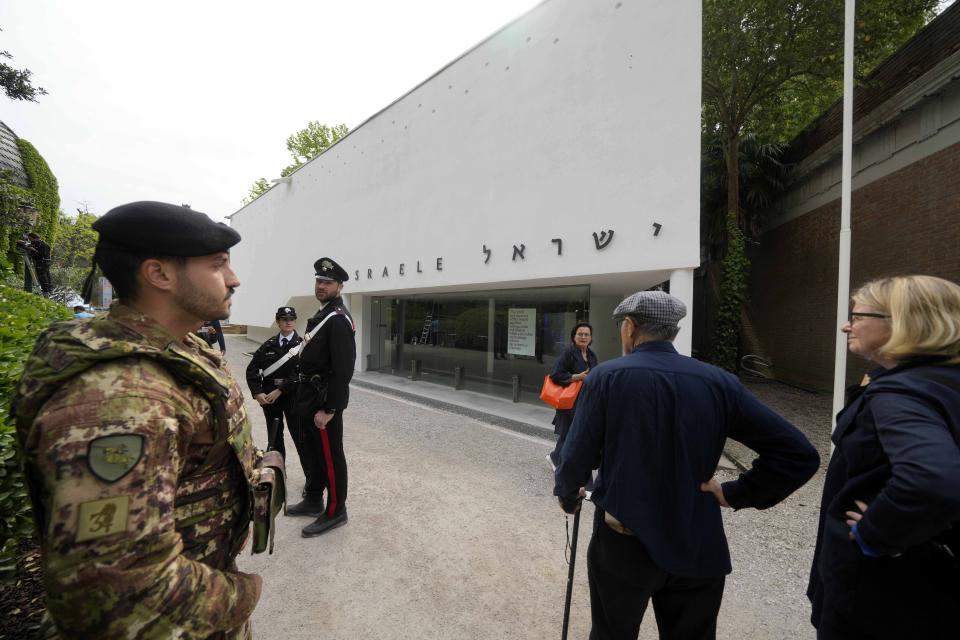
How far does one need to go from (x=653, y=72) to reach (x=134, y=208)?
6.72 m

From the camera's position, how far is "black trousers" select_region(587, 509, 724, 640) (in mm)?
1605

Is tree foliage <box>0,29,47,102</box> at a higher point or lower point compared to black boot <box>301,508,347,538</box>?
higher

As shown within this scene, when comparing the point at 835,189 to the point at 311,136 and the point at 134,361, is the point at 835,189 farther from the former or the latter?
the point at 311,136

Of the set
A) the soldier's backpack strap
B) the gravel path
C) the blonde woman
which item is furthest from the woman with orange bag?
the soldier's backpack strap

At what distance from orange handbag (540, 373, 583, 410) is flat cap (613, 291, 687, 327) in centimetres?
254

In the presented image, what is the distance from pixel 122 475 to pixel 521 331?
8361 mm

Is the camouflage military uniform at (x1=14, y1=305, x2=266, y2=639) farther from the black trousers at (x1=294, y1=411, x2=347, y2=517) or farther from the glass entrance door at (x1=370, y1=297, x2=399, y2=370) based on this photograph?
the glass entrance door at (x1=370, y1=297, x2=399, y2=370)

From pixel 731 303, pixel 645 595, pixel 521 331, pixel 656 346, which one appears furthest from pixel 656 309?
pixel 731 303

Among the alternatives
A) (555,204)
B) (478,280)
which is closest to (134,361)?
(555,204)

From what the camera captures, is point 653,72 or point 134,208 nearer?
point 134,208

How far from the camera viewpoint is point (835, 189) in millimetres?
10414

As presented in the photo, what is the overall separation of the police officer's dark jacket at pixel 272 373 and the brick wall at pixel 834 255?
10.8 meters

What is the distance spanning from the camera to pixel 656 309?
1.77m

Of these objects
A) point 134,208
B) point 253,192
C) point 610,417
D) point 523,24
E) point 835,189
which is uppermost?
point 253,192
